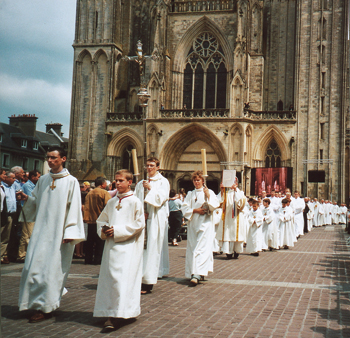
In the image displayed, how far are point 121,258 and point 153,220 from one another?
234 centimetres

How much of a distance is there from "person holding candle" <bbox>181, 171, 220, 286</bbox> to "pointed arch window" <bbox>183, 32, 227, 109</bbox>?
23908 millimetres

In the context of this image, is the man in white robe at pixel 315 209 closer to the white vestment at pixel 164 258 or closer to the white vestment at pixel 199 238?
the white vestment at pixel 199 238

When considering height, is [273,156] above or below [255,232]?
above

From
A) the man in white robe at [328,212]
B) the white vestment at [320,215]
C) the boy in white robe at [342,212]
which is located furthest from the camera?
the boy in white robe at [342,212]

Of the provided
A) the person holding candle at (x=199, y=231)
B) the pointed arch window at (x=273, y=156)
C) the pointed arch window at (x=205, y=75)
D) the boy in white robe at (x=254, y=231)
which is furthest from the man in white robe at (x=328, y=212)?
the person holding candle at (x=199, y=231)

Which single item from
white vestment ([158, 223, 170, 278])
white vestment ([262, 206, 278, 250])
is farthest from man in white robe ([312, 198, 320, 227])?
white vestment ([158, 223, 170, 278])

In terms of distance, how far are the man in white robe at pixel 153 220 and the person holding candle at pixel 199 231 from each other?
0.57 m

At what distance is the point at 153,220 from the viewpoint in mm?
7590

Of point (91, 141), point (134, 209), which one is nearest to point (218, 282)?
point (134, 209)

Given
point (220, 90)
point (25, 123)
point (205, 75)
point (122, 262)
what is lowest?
point (122, 262)

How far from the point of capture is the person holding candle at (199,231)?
26.4ft

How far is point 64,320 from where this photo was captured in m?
5.38

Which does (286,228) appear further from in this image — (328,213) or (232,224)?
(328,213)

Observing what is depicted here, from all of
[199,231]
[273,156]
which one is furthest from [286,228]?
[273,156]
